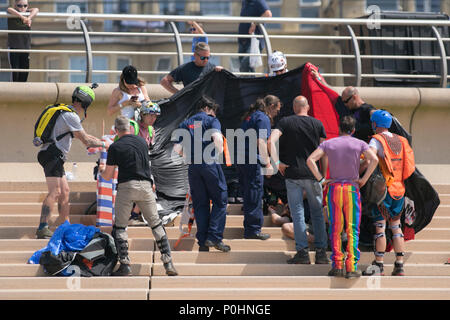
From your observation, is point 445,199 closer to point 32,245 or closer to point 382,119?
point 382,119

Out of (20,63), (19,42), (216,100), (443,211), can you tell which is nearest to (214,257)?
(216,100)

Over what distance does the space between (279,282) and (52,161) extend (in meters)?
3.03

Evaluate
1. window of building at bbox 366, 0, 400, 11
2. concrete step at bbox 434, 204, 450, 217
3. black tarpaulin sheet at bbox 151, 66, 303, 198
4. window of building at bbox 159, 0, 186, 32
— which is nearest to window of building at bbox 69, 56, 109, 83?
window of building at bbox 159, 0, 186, 32

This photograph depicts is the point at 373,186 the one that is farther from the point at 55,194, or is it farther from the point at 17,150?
the point at 17,150

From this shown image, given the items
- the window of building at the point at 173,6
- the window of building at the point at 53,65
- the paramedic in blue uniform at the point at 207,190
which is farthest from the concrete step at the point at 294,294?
the window of building at the point at 173,6

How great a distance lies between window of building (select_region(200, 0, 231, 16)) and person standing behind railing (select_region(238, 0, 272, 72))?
24.9 m

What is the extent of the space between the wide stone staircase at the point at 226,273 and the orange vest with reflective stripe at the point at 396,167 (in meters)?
0.87

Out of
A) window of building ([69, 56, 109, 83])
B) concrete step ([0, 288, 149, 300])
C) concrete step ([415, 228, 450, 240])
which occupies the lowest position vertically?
window of building ([69, 56, 109, 83])

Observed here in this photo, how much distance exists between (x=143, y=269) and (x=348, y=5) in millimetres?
25277

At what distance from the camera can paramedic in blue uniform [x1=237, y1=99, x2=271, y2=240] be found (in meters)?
10.5

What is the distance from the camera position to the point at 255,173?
34.6 feet

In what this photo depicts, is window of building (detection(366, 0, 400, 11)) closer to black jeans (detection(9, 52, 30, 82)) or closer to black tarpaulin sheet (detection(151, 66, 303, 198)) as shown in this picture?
black jeans (detection(9, 52, 30, 82))

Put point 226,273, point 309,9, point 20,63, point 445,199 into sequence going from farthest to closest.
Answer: point 309,9
point 20,63
point 445,199
point 226,273

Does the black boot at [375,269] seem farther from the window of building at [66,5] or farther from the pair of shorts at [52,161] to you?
the window of building at [66,5]
